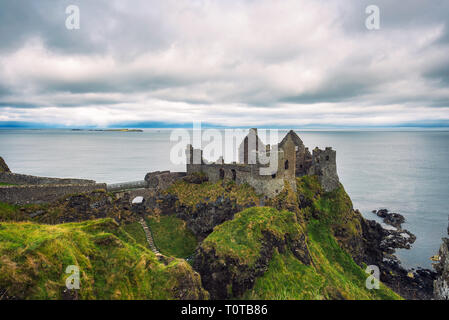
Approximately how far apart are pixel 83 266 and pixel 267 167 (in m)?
19.7

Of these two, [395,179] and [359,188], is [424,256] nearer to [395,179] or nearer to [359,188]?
[359,188]

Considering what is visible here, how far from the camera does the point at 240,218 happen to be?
72.8 ft

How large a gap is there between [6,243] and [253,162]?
2160cm

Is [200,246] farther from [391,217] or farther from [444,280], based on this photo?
[391,217]

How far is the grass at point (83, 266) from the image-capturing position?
959cm

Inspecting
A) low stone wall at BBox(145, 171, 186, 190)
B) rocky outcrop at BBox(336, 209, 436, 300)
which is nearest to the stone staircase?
low stone wall at BBox(145, 171, 186, 190)

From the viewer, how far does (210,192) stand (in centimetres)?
2981

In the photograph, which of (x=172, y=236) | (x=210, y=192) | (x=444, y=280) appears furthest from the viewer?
(x=210, y=192)

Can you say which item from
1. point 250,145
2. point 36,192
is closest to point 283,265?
point 250,145

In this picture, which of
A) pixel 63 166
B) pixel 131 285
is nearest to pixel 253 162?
pixel 131 285

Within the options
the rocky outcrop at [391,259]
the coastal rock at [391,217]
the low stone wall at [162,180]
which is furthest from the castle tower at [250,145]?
the coastal rock at [391,217]

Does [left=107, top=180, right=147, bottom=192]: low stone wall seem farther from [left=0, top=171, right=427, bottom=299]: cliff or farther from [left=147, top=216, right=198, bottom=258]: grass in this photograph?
[left=147, top=216, right=198, bottom=258]: grass
